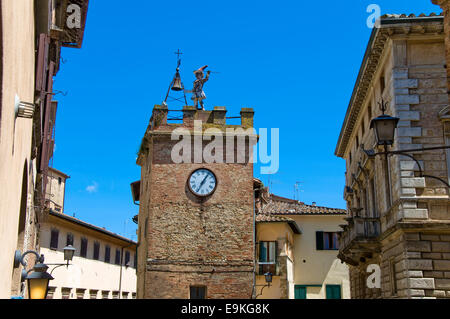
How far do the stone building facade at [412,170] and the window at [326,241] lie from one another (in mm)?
17746

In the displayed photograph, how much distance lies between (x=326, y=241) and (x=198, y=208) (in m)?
13.9

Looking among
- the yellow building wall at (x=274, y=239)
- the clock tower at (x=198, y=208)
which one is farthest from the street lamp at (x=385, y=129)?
the yellow building wall at (x=274, y=239)

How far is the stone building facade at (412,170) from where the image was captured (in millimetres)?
16734

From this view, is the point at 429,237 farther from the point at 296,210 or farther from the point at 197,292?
the point at 296,210

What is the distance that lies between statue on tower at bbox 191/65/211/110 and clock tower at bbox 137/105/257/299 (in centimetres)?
100

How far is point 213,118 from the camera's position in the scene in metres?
28.9

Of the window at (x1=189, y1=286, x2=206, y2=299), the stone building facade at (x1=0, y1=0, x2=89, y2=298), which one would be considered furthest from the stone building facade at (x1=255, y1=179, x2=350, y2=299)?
the stone building facade at (x1=0, y1=0, x2=89, y2=298)

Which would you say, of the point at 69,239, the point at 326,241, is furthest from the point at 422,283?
the point at 326,241

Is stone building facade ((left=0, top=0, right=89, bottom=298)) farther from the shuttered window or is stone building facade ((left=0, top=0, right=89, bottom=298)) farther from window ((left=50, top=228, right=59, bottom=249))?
the shuttered window

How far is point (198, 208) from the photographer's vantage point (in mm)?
27859

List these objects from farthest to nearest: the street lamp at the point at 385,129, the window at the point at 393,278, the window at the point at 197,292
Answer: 1. the window at the point at 197,292
2. the window at the point at 393,278
3. the street lamp at the point at 385,129

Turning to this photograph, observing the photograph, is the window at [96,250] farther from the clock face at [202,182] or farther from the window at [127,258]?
the clock face at [202,182]

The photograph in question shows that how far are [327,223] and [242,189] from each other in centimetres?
1295
